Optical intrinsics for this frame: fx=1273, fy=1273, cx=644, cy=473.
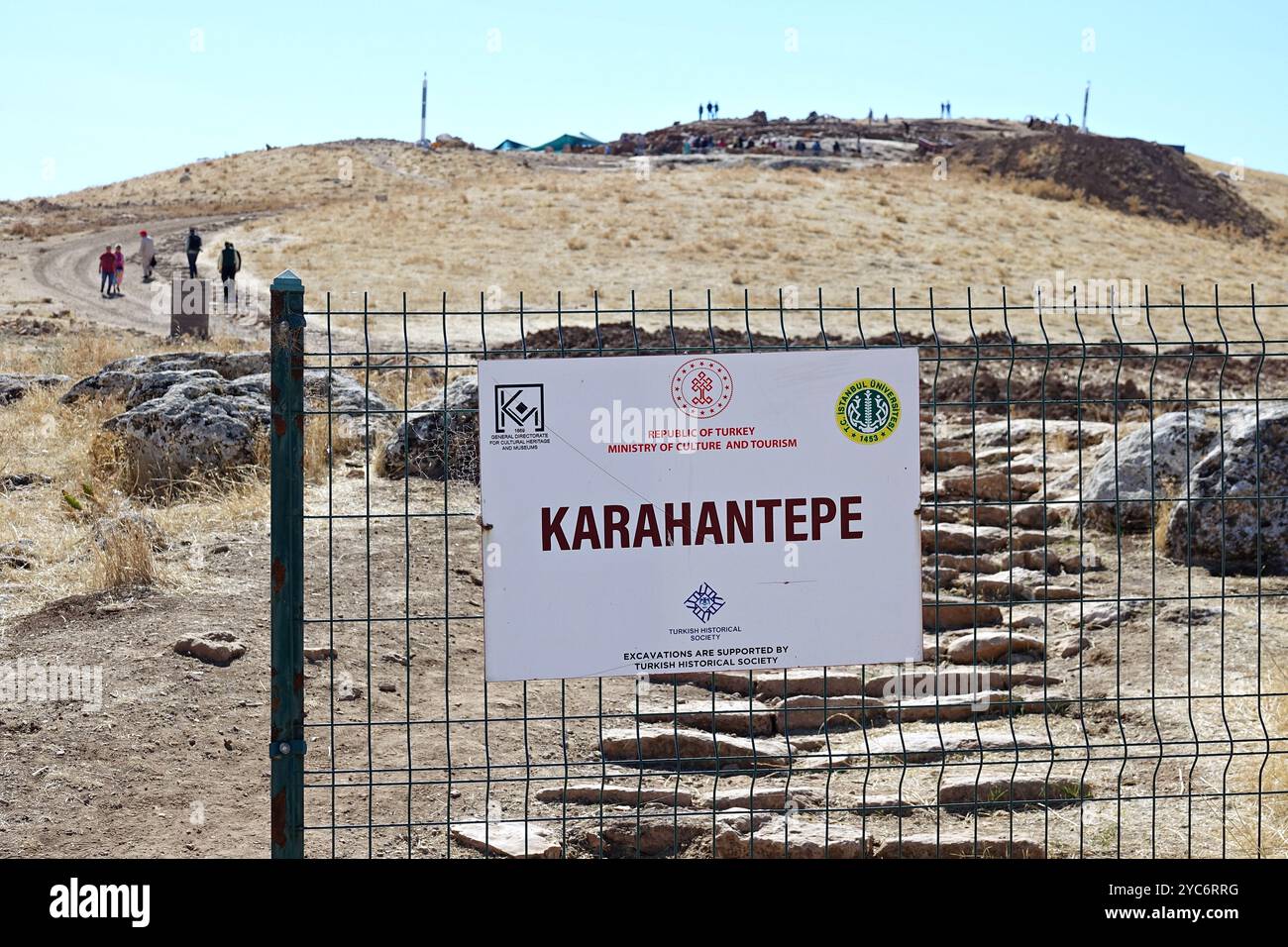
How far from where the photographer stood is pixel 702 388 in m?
4.40

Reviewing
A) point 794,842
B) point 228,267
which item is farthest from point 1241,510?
point 228,267

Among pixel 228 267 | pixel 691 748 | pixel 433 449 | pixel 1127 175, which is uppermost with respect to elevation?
pixel 1127 175

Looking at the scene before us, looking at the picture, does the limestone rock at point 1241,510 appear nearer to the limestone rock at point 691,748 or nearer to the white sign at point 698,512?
the limestone rock at point 691,748

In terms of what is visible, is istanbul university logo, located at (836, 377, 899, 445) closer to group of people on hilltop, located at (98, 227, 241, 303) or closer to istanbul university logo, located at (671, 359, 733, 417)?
istanbul university logo, located at (671, 359, 733, 417)

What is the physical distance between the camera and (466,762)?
676cm

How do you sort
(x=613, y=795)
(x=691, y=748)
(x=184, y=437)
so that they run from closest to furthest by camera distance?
(x=613, y=795) → (x=691, y=748) → (x=184, y=437)

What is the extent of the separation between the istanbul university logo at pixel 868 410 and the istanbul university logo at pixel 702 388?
41 cm

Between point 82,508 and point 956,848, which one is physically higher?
point 82,508

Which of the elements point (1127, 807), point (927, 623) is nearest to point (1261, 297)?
point (927, 623)

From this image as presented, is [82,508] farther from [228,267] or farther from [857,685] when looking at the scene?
[228,267]

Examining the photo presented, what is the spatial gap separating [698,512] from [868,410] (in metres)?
0.70

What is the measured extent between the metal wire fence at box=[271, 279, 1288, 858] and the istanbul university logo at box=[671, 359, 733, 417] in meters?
0.10

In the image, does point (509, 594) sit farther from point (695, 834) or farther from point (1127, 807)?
point (1127, 807)

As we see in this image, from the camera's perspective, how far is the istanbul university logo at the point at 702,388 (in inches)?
172
